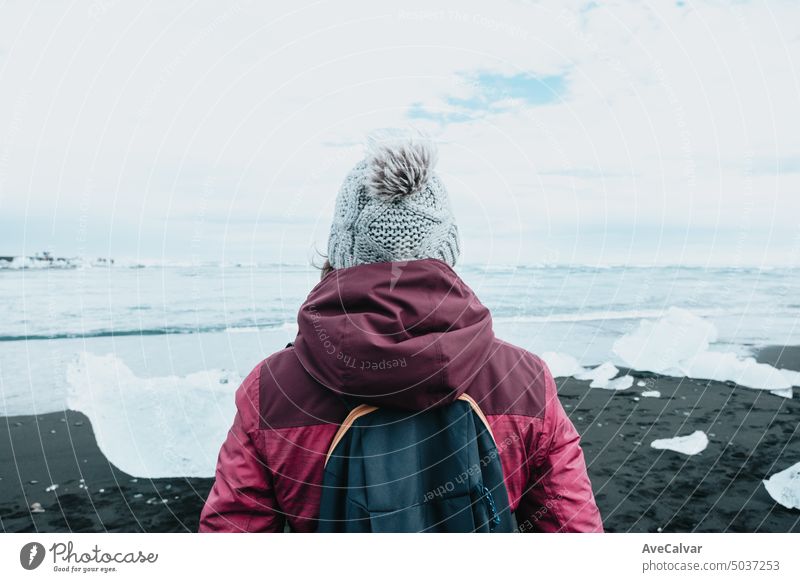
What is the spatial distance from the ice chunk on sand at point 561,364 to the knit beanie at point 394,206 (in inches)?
255

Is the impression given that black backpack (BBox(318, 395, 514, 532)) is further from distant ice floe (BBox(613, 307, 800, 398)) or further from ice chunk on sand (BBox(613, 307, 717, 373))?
ice chunk on sand (BBox(613, 307, 717, 373))

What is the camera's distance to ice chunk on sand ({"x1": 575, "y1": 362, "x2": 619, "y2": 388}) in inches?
290

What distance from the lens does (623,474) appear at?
15.0 ft

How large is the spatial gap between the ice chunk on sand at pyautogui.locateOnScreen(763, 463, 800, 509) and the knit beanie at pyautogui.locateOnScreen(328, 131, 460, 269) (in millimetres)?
3897

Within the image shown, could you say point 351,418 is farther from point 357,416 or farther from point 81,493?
point 81,493

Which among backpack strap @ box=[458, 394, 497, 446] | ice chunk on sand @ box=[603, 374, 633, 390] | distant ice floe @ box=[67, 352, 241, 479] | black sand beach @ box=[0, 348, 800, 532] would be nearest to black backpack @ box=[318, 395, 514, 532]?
backpack strap @ box=[458, 394, 497, 446]

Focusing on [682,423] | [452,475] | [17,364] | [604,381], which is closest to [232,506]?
[452,475]

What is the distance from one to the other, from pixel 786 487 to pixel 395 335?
4.32m

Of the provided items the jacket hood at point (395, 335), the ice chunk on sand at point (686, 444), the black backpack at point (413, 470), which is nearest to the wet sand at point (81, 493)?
the black backpack at point (413, 470)

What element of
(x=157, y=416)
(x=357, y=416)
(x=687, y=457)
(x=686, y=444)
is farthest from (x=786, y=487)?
(x=157, y=416)

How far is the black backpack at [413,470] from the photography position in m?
1.42
